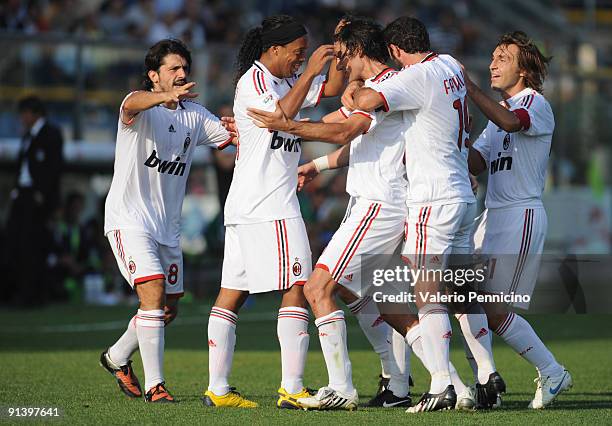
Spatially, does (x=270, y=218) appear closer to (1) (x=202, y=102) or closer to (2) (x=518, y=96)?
(2) (x=518, y=96)

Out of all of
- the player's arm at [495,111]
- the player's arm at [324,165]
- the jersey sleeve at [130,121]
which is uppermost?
the player's arm at [495,111]

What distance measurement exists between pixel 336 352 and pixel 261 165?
138cm

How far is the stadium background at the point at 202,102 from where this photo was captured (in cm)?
1727

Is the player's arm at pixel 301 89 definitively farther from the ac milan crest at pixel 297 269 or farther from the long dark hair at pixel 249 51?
the ac milan crest at pixel 297 269

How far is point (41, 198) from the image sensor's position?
52.2 feet

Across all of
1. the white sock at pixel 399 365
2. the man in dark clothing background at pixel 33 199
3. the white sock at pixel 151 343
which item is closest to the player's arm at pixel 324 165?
the white sock at pixel 399 365

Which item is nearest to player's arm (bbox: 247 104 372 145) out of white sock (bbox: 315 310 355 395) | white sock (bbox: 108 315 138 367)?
white sock (bbox: 315 310 355 395)

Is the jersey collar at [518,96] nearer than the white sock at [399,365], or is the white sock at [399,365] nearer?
the white sock at [399,365]

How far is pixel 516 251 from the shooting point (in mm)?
8078

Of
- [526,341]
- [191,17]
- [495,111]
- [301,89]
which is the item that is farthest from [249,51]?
[191,17]

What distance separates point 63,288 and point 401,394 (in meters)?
10.3

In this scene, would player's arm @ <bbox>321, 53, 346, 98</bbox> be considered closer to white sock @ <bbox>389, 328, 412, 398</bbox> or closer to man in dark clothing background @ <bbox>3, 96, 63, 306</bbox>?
white sock @ <bbox>389, 328, 412, 398</bbox>

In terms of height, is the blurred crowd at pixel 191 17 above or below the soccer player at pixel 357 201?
above

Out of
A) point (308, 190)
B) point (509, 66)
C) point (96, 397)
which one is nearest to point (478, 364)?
point (509, 66)
